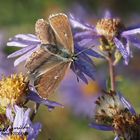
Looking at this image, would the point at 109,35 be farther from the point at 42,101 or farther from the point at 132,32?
the point at 42,101

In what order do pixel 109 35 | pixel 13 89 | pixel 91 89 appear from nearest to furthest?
pixel 13 89
pixel 109 35
pixel 91 89

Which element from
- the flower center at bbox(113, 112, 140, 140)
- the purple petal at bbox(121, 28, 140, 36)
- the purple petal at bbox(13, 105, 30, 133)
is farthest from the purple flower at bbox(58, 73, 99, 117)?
the purple petal at bbox(13, 105, 30, 133)

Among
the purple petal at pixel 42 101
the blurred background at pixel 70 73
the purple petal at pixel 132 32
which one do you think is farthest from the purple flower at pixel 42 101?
the blurred background at pixel 70 73

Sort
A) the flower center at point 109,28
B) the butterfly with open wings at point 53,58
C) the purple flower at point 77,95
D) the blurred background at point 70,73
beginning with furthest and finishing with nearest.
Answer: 1. the purple flower at point 77,95
2. the blurred background at point 70,73
3. the flower center at point 109,28
4. the butterfly with open wings at point 53,58

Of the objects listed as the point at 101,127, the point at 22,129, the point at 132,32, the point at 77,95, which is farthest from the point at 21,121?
the point at 77,95

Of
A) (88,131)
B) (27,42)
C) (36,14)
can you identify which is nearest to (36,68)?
(27,42)

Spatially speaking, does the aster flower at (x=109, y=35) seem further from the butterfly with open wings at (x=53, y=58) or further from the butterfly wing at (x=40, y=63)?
the butterfly wing at (x=40, y=63)
